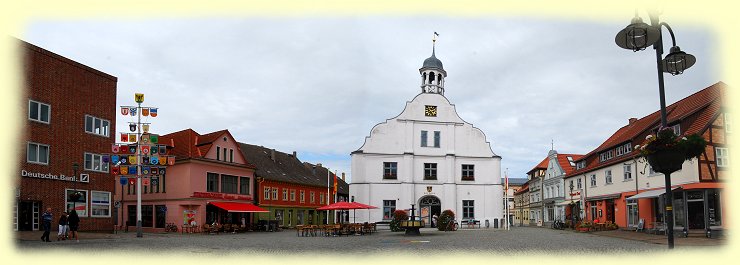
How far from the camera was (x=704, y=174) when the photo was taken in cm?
2891

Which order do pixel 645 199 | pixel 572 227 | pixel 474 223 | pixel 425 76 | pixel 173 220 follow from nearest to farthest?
pixel 645 199 < pixel 173 220 < pixel 572 227 < pixel 474 223 < pixel 425 76

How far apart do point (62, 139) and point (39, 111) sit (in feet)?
6.94

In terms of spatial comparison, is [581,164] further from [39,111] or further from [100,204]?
[39,111]

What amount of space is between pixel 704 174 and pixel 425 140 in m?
25.1

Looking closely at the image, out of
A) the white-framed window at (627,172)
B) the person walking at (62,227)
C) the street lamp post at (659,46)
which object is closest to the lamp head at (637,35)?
the street lamp post at (659,46)

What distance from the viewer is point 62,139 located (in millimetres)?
30984

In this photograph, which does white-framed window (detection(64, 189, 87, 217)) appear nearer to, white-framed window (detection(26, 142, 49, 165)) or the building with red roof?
white-framed window (detection(26, 142, 49, 165))

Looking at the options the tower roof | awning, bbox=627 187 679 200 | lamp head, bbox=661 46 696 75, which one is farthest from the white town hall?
lamp head, bbox=661 46 696 75

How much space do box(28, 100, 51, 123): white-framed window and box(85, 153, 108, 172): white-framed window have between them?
12.1 ft

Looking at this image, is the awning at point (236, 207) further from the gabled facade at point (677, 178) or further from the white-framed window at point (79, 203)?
the gabled facade at point (677, 178)

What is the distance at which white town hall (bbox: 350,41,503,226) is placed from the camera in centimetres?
4994

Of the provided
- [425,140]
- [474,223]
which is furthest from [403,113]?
[474,223]

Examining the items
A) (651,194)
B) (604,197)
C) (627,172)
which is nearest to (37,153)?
(651,194)

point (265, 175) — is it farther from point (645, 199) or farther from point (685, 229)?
point (685, 229)
